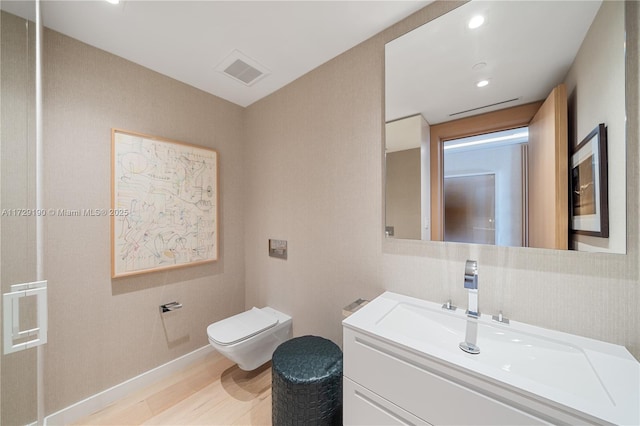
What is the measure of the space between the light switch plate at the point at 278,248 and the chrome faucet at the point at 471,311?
1418mm

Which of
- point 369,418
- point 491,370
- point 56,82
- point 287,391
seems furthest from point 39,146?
point 491,370

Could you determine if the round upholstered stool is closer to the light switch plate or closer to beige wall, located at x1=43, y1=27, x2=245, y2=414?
the light switch plate

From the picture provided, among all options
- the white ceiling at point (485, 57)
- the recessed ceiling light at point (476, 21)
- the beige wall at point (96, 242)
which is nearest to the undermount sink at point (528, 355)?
the white ceiling at point (485, 57)

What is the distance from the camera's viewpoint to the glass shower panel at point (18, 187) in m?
0.96

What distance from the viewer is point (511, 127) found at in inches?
42.9

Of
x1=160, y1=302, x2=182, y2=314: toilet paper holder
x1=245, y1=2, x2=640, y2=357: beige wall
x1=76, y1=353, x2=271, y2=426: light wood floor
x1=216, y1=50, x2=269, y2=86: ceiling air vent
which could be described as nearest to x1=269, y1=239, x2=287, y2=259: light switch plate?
x1=245, y1=2, x2=640, y2=357: beige wall

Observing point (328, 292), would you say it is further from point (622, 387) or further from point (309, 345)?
point (622, 387)

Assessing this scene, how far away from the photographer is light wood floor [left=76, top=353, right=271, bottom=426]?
1.51m

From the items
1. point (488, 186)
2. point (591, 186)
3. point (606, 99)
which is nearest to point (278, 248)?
point (488, 186)

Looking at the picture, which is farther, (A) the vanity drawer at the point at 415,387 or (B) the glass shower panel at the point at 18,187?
(B) the glass shower panel at the point at 18,187

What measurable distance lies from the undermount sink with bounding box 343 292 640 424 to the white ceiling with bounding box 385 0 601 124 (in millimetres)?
1016

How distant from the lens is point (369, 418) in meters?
0.99

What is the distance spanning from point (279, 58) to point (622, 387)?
2284 millimetres

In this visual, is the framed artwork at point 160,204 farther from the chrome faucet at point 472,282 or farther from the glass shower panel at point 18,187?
the chrome faucet at point 472,282
